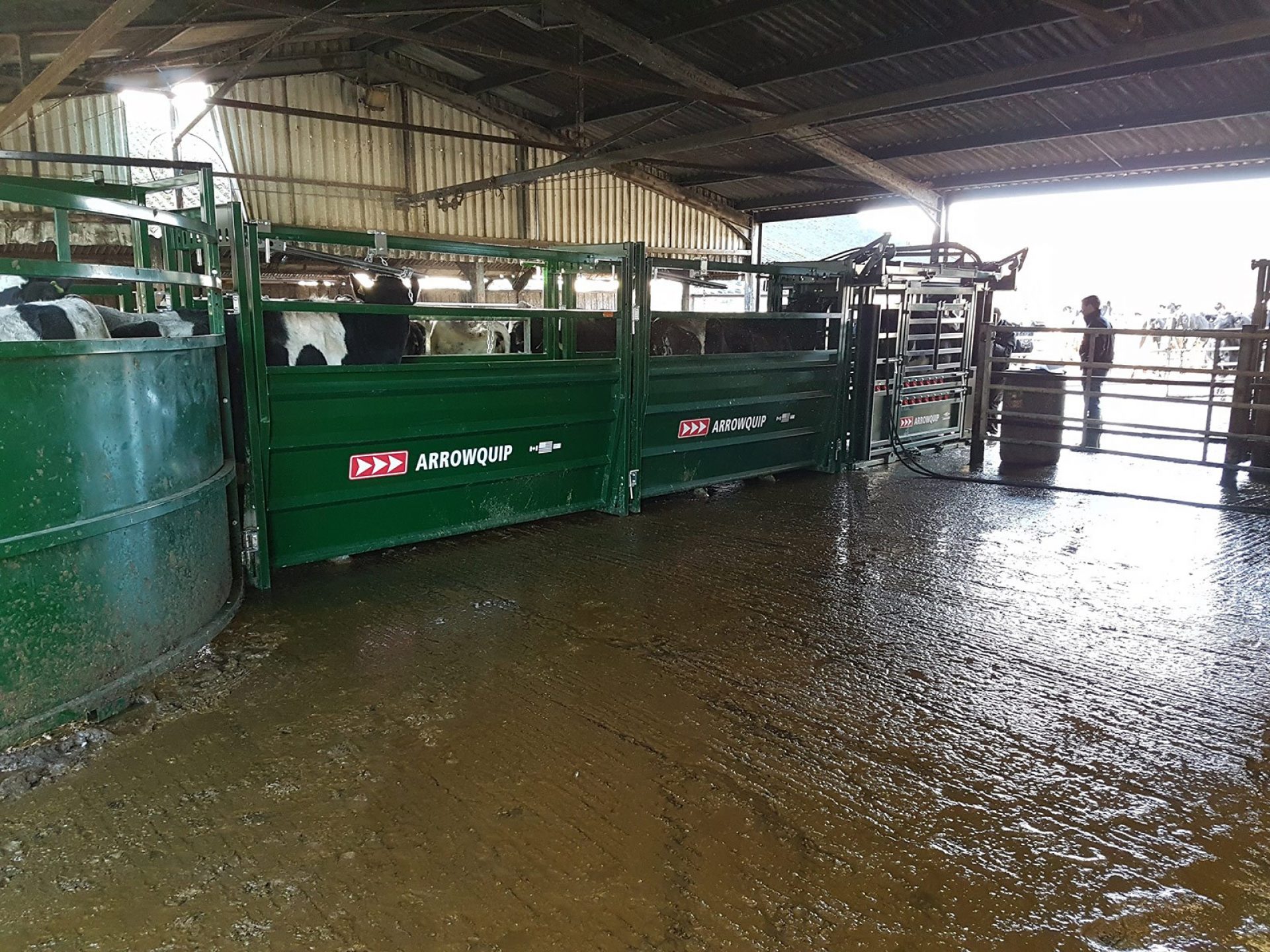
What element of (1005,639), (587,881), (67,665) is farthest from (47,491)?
(1005,639)

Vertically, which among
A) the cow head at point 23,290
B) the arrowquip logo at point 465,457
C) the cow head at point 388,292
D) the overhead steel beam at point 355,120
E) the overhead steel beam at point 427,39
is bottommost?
the arrowquip logo at point 465,457

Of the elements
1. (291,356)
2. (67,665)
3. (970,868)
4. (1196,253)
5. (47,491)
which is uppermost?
(1196,253)

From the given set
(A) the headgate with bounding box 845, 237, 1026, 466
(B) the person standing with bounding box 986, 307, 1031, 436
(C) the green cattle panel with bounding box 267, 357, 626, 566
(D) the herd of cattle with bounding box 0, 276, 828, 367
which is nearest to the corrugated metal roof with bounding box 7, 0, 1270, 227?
(A) the headgate with bounding box 845, 237, 1026, 466

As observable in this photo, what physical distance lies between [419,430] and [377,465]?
0.35 metres

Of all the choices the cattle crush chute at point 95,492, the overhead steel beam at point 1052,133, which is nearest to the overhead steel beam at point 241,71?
the cattle crush chute at point 95,492

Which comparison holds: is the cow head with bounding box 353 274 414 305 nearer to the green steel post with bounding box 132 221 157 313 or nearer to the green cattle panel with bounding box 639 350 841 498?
the green steel post with bounding box 132 221 157 313

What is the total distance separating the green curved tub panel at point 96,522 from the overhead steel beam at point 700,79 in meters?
8.47

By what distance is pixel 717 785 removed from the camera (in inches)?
105

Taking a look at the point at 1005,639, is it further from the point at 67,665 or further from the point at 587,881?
the point at 67,665

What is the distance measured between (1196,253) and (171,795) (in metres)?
33.4

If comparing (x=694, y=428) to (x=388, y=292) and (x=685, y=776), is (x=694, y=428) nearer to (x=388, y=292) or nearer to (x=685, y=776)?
(x=388, y=292)

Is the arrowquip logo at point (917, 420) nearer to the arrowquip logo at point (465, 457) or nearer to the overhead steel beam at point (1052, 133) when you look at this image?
the overhead steel beam at point (1052, 133)

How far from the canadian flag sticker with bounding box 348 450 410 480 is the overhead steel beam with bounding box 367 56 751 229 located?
354 inches

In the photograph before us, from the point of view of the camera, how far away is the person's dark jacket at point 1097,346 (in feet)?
27.9
